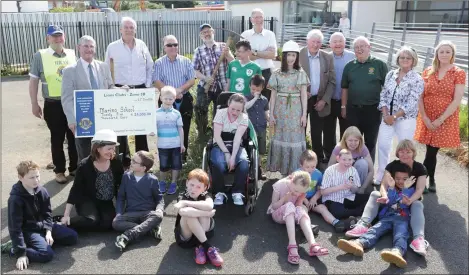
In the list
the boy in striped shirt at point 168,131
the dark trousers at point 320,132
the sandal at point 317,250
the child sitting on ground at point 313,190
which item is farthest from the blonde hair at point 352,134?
the boy in striped shirt at point 168,131

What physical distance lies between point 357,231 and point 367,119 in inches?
77.1

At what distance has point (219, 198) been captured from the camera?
15.4ft

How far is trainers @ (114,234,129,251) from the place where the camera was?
13.4ft

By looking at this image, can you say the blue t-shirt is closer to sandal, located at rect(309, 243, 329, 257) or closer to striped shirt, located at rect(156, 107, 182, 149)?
sandal, located at rect(309, 243, 329, 257)

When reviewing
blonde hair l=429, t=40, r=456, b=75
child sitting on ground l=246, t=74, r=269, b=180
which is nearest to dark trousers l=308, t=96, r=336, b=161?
child sitting on ground l=246, t=74, r=269, b=180

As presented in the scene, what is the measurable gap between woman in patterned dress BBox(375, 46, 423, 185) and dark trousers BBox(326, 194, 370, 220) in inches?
41.3

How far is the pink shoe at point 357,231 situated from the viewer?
4.39 meters

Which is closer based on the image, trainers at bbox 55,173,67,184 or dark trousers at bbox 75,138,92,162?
dark trousers at bbox 75,138,92,162

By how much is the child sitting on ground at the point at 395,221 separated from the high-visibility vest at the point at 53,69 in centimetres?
399

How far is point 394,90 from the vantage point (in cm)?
545

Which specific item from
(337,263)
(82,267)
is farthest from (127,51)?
(337,263)

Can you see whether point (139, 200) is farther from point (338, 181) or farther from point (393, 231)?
point (393, 231)

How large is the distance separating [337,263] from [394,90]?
257 cm

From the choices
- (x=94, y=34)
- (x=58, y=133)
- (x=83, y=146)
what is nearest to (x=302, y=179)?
(x=83, y=146)
